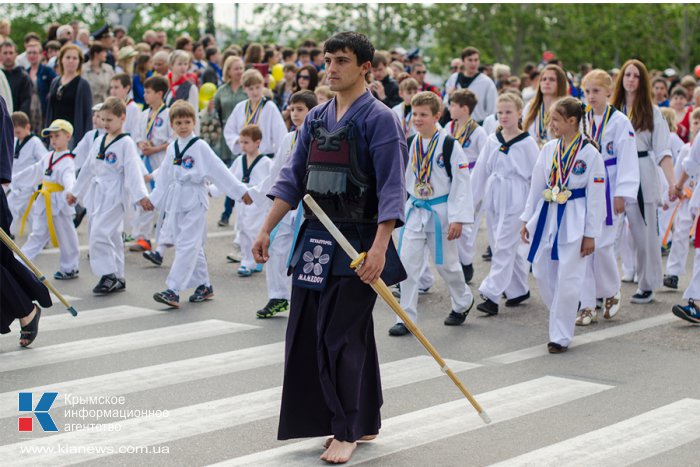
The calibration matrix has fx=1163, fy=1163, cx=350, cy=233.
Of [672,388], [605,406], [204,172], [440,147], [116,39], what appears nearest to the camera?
[605,406]

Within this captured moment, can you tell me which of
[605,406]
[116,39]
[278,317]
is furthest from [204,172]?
[116,39]

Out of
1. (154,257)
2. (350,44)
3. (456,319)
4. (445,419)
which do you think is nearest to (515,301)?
(456,319)

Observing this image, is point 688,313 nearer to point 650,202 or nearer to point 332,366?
point 650,202

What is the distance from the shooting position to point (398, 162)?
5.95m

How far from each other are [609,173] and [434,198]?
65.4 inches

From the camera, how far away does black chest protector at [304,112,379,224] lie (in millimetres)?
6000

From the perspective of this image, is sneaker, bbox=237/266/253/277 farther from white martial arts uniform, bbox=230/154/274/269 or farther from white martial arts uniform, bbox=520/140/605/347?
white martial arts uniform, bbox=520/140/605/347

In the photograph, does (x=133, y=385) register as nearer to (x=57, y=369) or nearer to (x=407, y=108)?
(x=57, y=369)

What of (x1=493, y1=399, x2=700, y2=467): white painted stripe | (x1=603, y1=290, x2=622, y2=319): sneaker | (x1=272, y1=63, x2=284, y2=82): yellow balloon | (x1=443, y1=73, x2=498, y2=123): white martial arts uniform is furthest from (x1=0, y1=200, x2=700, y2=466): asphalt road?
(x1=272, y1=63, x2=284, y2=82): yellow balloon

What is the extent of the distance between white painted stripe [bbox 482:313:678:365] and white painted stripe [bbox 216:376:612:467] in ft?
2.17

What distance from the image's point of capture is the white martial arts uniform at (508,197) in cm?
1030

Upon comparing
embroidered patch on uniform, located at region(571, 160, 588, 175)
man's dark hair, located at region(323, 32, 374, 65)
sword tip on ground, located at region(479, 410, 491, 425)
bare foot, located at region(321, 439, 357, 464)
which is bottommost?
bare foot, located at region(321, 439, 357, 464)

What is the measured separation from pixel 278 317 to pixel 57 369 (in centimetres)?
245

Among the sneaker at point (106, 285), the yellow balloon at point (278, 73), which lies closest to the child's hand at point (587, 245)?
the sneaker at point (106, 285)
